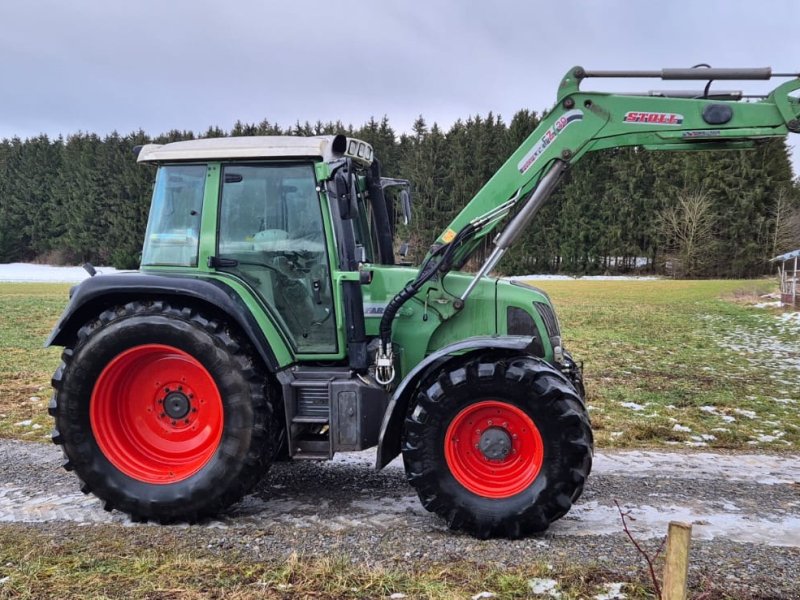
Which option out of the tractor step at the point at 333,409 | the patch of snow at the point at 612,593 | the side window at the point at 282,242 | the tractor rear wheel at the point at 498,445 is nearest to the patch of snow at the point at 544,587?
the patch of snow at the point at 612,593

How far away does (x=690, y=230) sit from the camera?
44.1m

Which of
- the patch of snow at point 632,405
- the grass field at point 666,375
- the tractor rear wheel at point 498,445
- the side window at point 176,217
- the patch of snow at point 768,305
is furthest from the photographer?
the patch of snow at point 768,305

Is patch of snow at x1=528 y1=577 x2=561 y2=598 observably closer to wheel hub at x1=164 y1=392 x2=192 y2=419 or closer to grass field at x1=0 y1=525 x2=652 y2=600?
grass field at x1=0 y1=525 x2=652 y2=600

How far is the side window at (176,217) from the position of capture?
4.48 m

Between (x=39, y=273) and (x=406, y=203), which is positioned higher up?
(x=406, y=203)

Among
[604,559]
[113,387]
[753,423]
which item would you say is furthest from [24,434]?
[753,423]

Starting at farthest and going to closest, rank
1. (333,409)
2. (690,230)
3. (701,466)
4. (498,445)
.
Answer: (690,230) < (701,466) < (333,409) < (498,445)

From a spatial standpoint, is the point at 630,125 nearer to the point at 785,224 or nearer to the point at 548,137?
the point at 548,137

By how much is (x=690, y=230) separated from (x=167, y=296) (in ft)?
151

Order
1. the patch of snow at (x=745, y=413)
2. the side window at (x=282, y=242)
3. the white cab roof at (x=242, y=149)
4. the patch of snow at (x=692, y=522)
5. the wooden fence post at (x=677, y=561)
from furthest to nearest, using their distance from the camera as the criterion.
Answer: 1. the patch of snow at (x=745, y=413)
2. the side window at (x=282, y=242)
3. the white cab roof at (x=242, y=149)
4. the patch of snow at (x=692, y=522)
5. the wooden fence post at (x=677, y=561)

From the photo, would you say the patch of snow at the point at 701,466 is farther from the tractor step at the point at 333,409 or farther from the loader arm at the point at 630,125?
the loader arm at the point at 630,125

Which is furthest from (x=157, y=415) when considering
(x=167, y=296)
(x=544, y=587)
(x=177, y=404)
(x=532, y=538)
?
(x=544, y=587)

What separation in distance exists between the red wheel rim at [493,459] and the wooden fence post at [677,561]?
1.63m

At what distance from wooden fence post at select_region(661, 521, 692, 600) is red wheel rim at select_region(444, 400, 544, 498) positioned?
5.33ft
